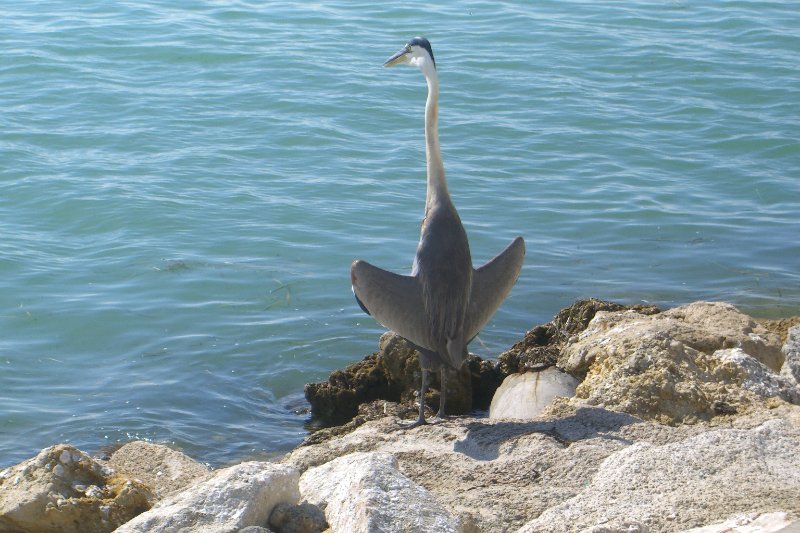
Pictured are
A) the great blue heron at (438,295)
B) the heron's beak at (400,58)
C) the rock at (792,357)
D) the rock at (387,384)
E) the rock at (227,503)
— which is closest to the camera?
the rock at (227,503)

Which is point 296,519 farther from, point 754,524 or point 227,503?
point 754,524

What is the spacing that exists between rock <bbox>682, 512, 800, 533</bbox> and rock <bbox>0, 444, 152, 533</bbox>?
2639 millimetres

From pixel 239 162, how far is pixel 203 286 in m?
3.57

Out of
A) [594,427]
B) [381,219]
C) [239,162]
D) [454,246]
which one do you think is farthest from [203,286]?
[594,427]

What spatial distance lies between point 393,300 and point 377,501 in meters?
2.96

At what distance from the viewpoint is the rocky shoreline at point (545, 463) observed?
15.5 feet

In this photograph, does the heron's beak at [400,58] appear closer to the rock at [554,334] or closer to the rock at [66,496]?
the rock at [554,334]

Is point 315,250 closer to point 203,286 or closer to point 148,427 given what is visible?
point 203,286

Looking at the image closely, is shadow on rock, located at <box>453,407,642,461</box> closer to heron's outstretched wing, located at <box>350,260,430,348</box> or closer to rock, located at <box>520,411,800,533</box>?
rock, located at <box>520,411,800,533</box>

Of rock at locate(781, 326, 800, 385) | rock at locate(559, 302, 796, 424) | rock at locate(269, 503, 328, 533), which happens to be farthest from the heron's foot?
rock at locate(781, 326, 800, 385)

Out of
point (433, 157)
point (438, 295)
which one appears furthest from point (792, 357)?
point (433, 157)

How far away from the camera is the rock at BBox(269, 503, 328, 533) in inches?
190

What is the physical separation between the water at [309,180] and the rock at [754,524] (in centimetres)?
439

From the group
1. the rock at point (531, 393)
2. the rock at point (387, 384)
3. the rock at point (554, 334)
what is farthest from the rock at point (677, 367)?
the rock at point (387, 384)
